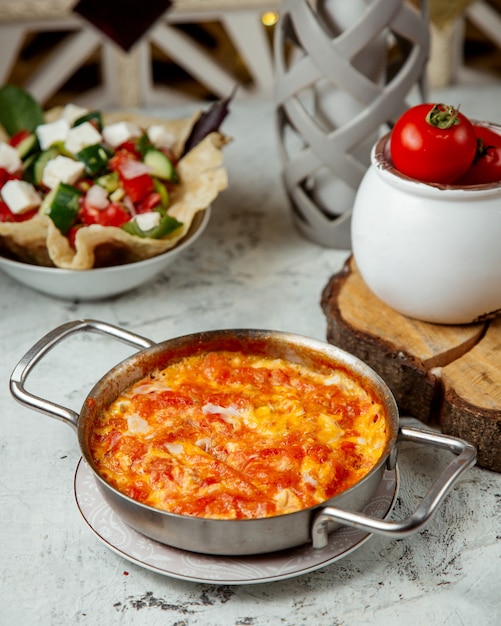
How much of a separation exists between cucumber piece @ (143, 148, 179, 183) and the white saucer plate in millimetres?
927

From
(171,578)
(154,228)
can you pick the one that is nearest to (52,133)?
(154,228)

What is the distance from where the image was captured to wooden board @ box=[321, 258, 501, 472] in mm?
1535

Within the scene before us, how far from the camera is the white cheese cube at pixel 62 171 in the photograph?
1979mm

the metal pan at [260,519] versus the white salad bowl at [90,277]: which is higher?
the metal pan at [260,519]

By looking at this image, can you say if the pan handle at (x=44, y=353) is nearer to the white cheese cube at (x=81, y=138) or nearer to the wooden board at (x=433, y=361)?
the wooden board at (x=433, y=361)

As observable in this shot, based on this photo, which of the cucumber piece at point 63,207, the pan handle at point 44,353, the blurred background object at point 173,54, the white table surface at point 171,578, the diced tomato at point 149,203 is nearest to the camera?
the white table surface at point 171,578

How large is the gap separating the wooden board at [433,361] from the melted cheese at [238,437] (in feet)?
0.55

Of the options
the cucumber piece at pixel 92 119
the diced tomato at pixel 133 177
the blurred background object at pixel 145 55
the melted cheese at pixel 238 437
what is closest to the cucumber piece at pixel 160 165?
the diced tomato at pixel 133 177

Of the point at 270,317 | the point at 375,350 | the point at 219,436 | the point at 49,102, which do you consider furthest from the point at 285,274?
the point at 49,102

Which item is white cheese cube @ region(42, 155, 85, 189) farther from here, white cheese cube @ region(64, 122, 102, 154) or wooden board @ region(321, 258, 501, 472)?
wooden board @ region(321, 258, 501, 472)

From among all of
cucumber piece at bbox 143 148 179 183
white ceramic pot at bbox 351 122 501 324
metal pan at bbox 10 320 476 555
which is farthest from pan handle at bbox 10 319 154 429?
cucumber piece at bbox 143 148 179 183

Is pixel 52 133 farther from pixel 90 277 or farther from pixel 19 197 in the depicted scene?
pixel 90 277

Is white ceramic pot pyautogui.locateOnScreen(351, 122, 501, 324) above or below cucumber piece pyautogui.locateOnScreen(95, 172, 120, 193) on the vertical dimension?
above

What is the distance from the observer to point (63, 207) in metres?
1.93
